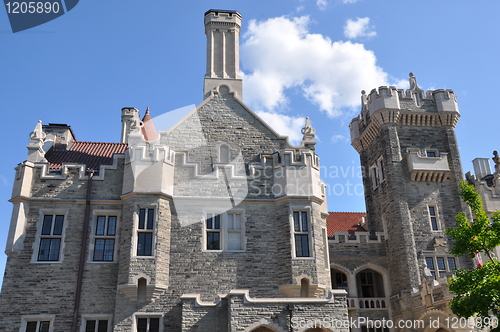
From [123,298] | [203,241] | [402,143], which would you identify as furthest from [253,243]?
[402,143]

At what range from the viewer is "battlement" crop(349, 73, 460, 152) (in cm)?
2945

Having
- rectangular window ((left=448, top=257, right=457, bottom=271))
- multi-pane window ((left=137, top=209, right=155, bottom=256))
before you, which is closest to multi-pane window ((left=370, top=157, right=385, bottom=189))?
rectangular window ((left=448, top=257, right=457, bottom=271))

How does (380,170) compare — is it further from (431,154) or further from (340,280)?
(340,280)

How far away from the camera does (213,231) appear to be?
19.9 meters

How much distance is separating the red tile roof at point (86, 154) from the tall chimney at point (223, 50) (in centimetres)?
592

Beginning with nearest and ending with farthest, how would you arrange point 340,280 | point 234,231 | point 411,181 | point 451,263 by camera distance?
point 234,231 < point 451,263 < point 340,280 < point 411,181

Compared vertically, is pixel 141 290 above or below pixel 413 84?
below

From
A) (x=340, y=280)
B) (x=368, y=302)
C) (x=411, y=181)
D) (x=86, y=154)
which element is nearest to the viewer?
(x=86, y=154)

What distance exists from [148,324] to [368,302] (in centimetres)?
1421

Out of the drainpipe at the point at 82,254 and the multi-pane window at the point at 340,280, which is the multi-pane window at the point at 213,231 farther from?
the multi-pane window at the point at 340,280

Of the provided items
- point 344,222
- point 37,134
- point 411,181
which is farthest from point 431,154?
point 37,134

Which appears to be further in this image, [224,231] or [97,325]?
[224,231]

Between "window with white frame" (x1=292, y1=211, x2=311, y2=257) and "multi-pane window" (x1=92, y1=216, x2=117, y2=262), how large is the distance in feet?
25.2

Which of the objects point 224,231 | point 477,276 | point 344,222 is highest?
point 344,222
